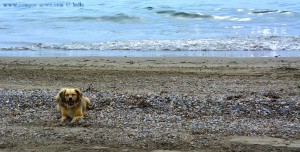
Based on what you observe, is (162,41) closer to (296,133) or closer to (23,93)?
(23,93)

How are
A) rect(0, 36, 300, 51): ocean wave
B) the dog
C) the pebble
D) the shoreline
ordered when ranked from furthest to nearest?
rect(0, 36, 300, 51): ocean wave → the shoreline → the dog → the pebble

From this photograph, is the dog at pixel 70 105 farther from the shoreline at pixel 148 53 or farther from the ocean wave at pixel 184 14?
the ocean wave at pixel 184 14

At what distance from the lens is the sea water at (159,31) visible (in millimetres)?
16547

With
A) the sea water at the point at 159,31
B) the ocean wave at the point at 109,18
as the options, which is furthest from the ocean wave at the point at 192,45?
the ocean wave at the point at 109,18

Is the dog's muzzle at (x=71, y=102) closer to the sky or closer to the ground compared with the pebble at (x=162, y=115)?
closer to the sky

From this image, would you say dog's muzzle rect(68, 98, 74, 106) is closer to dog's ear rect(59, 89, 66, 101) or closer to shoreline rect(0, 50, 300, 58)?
dog's ear rect(59, 89, 66, 101)

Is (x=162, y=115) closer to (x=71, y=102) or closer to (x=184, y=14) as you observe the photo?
(x=71, y=102)

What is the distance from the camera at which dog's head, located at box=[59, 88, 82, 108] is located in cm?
776

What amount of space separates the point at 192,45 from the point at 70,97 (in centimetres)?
997

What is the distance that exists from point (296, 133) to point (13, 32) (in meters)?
17.9

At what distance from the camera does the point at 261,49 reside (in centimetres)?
1617

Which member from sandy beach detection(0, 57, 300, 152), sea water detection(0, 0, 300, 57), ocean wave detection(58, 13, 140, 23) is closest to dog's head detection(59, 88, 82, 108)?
sandy beach detection(0, 57, 300, 152)

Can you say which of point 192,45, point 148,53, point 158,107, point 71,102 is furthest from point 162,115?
point 192,45

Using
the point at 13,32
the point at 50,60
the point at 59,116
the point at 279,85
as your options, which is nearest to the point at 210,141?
the point at 59,116
